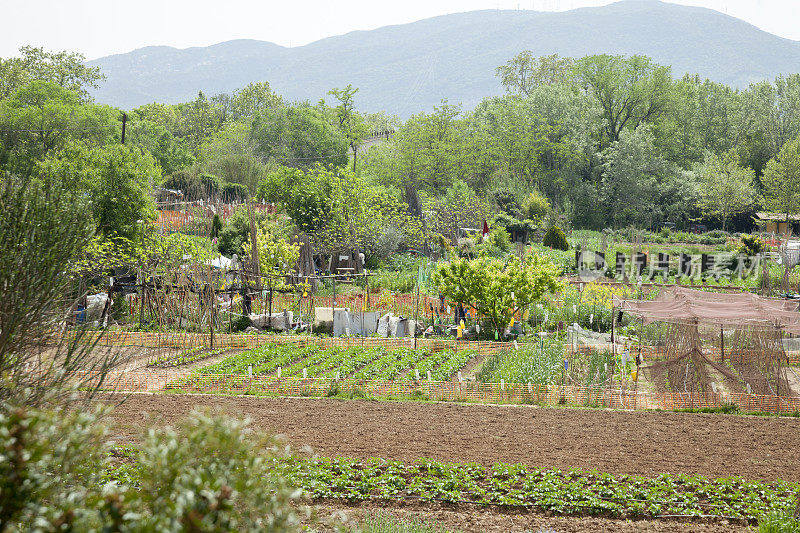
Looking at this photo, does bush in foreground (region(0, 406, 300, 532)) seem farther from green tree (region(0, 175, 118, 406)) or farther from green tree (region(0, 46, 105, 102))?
green tree (region(0, 46, 105, 102))

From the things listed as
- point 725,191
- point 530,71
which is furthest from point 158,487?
point 530,71

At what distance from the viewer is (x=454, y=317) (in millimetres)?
21656

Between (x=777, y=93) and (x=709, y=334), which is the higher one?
(x=777, y=93)

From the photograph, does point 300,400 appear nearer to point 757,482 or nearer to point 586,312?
point 757,482

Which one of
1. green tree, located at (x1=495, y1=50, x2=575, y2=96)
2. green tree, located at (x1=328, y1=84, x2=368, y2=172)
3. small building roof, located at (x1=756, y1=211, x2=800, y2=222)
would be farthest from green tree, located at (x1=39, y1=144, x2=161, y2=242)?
green tree, located at (x1=495, y1=50, x2=575, y2=96)

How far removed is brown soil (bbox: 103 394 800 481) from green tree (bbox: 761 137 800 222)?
41249mm

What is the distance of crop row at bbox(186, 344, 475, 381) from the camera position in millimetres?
16641

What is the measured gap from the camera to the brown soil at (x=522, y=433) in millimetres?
11188

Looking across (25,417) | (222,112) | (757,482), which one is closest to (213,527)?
(25,417)

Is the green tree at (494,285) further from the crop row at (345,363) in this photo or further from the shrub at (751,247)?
the shrub at (751,247)

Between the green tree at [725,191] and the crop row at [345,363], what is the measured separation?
38.4m

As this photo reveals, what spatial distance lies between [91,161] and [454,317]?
47.8 feet

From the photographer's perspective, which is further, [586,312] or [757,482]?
[586,312]

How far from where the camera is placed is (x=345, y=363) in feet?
57.3
